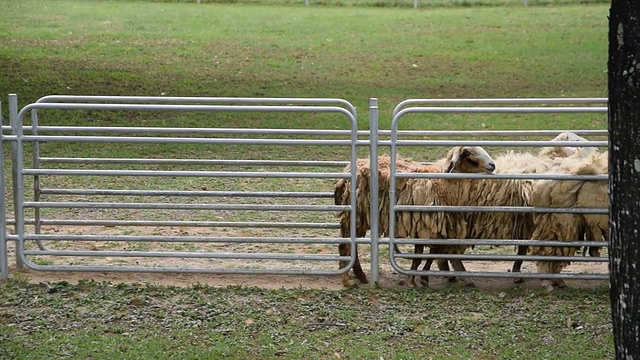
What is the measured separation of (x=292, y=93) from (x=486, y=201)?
31.8 feet

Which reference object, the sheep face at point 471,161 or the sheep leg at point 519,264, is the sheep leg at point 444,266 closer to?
the sheep leg at point 519,264

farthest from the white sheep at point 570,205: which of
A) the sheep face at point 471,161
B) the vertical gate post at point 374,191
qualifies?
the vertical gate post at point 374,191

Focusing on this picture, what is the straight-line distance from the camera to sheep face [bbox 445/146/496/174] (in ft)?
26.3

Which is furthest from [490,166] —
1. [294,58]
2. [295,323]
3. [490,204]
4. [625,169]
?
[294,58]

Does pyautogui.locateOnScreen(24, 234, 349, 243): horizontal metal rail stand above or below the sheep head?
below

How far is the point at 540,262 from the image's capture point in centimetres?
813

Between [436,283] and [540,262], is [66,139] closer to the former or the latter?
[436,283]

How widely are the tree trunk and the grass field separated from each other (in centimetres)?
179

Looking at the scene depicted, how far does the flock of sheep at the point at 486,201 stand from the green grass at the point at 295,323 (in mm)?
470

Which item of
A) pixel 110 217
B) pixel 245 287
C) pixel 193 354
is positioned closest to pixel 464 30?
pixel 110 217

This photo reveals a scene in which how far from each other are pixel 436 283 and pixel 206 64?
41.3ft

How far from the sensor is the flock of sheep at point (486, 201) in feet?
26.3

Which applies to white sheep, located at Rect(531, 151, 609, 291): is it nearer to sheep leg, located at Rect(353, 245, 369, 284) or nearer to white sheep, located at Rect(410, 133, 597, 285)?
white sheep, located at Rect(410, 133, 597, 285)

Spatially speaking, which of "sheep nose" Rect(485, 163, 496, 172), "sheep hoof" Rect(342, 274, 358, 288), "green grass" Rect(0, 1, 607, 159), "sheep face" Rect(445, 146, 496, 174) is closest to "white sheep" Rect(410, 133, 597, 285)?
"sheep face" Rect(445, 146, 496, 174)
